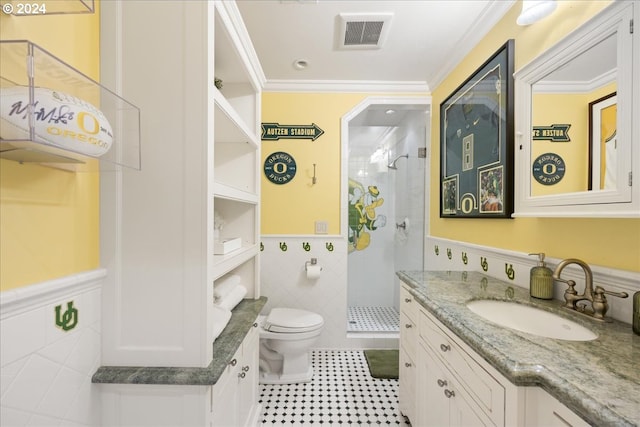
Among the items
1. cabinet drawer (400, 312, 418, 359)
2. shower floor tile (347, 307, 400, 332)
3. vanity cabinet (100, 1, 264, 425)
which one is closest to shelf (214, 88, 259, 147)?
vanity cabinet (100, 1, 264, 425)

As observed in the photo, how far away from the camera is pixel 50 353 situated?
731 millimetres

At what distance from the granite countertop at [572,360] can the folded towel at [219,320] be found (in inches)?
36.3

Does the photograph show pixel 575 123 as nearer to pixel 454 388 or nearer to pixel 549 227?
pixel 549 227

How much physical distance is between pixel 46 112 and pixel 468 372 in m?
1.39

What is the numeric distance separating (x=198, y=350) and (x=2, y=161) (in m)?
0.78

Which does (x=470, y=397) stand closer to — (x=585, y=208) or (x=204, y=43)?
(x=585, y=208)

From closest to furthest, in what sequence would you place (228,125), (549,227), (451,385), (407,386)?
(451,385), (549,227), (228,125), (407,386)


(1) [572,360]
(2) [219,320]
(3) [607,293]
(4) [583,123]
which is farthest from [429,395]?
(4) [583,123]

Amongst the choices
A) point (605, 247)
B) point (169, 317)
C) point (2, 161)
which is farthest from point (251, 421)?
point (605, 247)

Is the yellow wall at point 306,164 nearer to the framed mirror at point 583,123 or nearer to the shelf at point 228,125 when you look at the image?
the shelf at point 228,125

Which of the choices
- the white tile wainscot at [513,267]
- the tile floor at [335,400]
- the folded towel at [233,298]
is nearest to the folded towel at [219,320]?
the folded towel at [233,298]

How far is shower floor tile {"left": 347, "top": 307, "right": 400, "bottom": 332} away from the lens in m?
2.64

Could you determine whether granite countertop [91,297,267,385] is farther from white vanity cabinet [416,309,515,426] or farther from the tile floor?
the tile floor

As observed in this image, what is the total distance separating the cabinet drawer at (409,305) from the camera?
4.34ft
